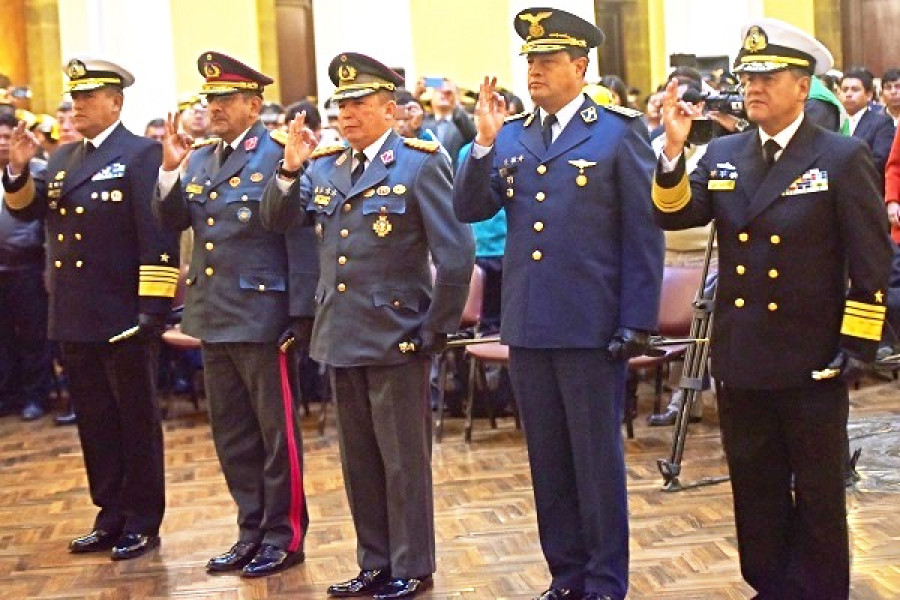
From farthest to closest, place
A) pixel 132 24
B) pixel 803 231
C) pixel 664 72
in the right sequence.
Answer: pixel 664 72
pixel 132 24
pixel 803 231

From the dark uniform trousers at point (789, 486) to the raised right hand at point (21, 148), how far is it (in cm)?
268

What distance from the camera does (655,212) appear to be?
154 inches

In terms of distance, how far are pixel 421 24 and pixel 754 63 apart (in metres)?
10.9

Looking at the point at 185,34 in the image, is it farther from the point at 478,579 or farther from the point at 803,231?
the point at 803,231

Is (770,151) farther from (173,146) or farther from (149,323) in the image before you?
(149,323)

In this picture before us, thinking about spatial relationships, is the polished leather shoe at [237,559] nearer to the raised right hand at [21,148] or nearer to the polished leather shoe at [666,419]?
the raised right hand at [21,148]

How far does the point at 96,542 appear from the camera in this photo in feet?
17.8

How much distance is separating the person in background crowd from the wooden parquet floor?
106 centimetres

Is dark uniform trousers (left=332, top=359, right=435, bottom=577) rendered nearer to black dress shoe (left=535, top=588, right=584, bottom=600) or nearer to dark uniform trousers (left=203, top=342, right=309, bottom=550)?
dark uniform trousers (left=203, top=342, right=309, bottom=550)

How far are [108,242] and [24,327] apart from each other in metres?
3.59

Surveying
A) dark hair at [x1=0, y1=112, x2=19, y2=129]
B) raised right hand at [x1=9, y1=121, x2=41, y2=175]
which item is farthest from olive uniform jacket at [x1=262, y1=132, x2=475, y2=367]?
dark hair at [x1=0, y1=112, x2=19, y2=129]

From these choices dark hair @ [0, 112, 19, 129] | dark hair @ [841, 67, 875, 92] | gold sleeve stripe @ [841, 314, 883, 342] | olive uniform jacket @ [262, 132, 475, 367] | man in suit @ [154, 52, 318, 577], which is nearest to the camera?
gold sleeve stripe @ [841, 314, 883, 342]

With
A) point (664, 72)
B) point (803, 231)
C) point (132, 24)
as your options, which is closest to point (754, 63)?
point (803, 231)

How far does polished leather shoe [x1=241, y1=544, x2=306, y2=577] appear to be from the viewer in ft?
16.3
